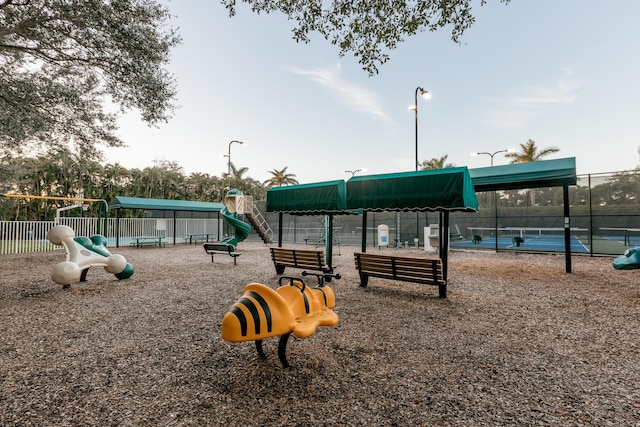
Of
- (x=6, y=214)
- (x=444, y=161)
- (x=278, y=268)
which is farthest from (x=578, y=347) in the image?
(x=444, y=161)

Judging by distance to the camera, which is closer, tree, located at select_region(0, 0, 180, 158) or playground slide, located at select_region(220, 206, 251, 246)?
tree, located at select_region(0, 0, 180, 158)

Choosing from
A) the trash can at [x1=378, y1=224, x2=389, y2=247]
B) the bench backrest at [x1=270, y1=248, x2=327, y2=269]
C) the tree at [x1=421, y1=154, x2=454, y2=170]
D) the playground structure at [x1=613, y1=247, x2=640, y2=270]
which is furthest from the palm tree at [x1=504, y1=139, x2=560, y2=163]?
the bench backrest at [x1=270, y1=248, x2=327, y2=269]

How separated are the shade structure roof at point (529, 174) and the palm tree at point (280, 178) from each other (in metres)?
42.4

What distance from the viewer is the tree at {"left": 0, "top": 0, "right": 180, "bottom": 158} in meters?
7.21

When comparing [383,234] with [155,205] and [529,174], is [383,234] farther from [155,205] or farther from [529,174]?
[155,205]

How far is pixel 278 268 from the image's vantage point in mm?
9750

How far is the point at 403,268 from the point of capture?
273 inches

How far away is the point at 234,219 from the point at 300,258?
869 cm

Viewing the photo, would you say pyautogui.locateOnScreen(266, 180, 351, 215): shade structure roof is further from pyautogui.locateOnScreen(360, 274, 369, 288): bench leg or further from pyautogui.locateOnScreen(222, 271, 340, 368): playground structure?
pyautogui.locateOnScreen(222, 271, 340, 368): playground structure

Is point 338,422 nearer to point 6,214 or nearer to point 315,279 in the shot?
point 315,279

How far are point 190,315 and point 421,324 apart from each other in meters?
4.19

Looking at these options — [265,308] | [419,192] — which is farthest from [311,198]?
[265,308]

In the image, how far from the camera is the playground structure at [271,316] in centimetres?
296

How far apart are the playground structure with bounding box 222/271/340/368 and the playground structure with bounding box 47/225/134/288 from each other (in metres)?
6.65
